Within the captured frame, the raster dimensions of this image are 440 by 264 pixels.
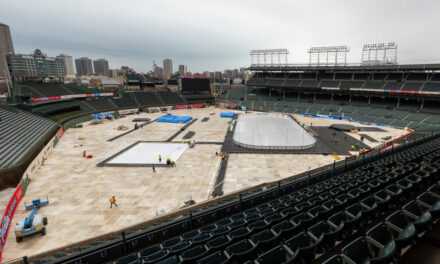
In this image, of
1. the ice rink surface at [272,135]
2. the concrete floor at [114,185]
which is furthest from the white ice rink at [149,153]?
the ice rink surface at [272,135]

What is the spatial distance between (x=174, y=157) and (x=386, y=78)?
237 feet

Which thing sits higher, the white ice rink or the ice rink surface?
the ice rink surface

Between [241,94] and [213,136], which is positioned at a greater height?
[241,94]

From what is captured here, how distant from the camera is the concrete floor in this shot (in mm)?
16109

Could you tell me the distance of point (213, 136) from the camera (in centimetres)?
4306

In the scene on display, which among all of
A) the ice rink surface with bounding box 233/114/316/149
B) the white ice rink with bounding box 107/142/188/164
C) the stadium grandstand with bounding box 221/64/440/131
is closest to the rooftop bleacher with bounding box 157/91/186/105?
the stadium grandstand with bounding box 221/64/440/131

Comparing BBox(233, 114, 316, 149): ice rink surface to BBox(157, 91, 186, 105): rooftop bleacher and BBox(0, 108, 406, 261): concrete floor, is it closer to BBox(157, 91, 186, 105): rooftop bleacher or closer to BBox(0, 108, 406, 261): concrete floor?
BBox(0, 108, 406, 261): concrete floor

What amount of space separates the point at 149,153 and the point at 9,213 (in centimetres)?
1754

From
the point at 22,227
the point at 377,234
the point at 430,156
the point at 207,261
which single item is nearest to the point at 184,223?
the point at 207,261

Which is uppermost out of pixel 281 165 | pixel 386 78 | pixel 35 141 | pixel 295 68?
pixel 295 68

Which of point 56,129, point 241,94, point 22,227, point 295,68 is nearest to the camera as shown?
point 22,227

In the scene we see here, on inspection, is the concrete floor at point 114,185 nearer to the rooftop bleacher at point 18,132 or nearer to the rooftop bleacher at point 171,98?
the rooftop bleacher at point 18,132

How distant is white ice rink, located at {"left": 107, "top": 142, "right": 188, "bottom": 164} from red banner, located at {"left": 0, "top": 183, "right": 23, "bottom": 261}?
34.2 ft

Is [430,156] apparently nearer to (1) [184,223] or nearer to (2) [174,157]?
(1) [184,223]
